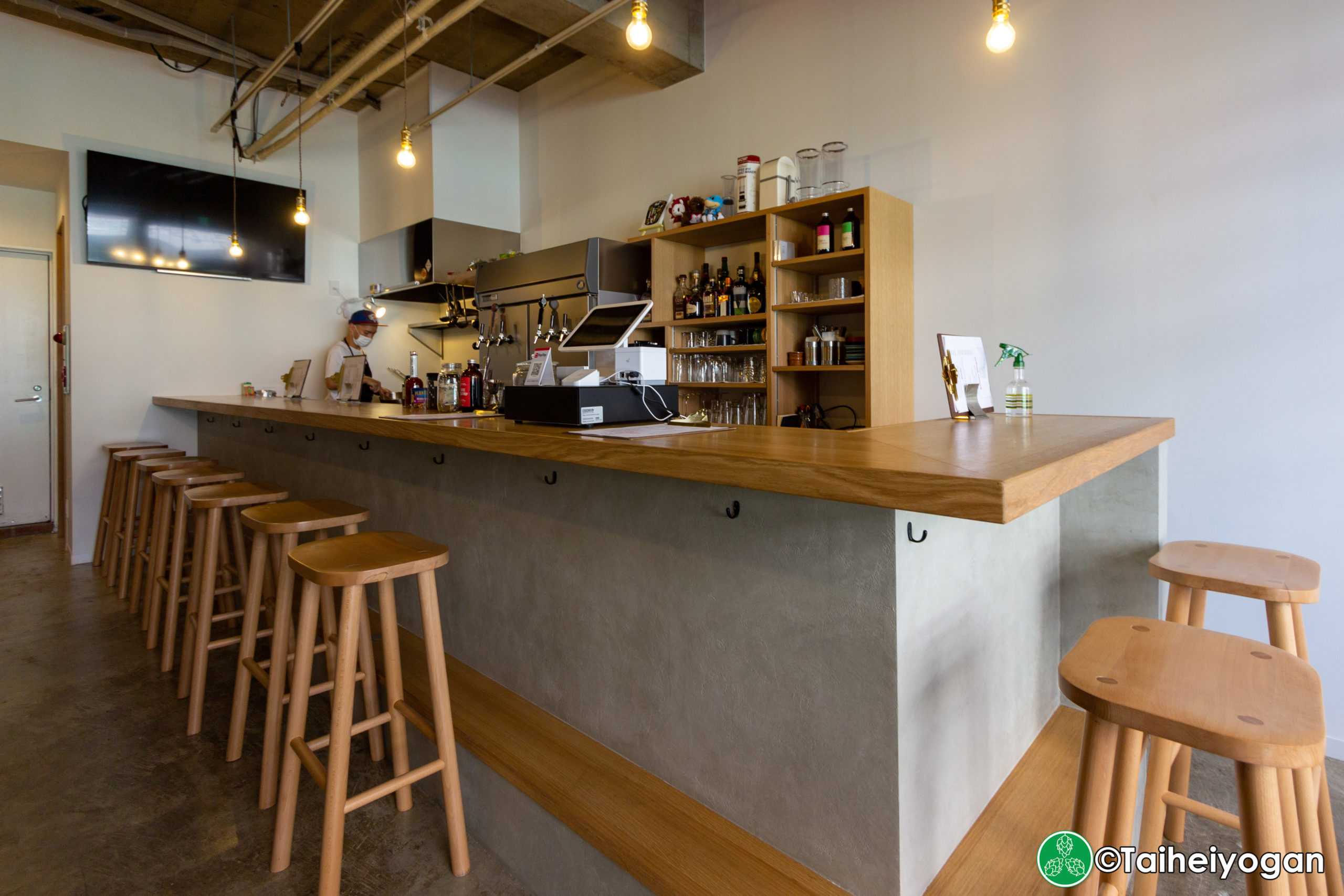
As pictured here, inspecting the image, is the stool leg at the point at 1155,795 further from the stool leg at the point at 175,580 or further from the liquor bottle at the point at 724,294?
the stool leg at the point at 175,580

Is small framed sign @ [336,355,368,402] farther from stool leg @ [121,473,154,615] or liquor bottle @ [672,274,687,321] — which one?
liquor bottle @ [672,274,687,321]

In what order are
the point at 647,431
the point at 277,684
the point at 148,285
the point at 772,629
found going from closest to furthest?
the point at 772,629
the point at 647,431
the point at 277,684
the point at 148,285

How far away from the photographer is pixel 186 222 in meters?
5.07

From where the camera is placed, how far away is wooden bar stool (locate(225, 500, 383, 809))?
6.09 feet

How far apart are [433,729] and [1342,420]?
302 cm

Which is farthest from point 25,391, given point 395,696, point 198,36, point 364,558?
point 364,558

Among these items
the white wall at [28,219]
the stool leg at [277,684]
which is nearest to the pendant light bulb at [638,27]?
the stool leg at [277,684]

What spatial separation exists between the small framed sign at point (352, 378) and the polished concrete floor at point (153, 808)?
1.67 meters

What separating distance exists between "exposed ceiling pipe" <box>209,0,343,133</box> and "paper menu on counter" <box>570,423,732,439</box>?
314cm

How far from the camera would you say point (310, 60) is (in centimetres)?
513

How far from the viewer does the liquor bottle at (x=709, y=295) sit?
3.84 m

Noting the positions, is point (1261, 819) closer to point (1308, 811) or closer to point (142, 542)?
point (1308, 811)

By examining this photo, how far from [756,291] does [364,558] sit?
2719 millimetres

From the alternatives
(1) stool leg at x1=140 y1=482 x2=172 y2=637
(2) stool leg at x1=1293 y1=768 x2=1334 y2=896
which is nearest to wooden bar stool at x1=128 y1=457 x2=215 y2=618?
(1) stool leg at x1=140 y1=482 x2=172 y2=637
